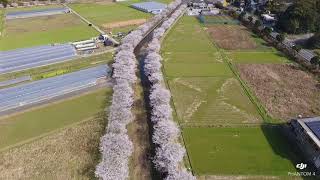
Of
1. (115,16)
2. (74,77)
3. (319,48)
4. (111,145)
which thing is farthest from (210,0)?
(111,145)

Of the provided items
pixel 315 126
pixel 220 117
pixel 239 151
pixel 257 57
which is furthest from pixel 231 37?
pixel 239 151

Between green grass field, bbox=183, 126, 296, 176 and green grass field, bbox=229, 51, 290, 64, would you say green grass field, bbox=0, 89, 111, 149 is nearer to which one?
green grass field, bbox=183, 126, 296, 176

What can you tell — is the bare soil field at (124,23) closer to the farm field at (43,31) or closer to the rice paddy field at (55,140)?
the farm field at (43,31)

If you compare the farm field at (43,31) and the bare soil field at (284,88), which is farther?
the farm field at (43,31)

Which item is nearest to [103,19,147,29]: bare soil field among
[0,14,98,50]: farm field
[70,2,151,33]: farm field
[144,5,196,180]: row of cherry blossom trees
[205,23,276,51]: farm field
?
[70,2,151,33]: farm field

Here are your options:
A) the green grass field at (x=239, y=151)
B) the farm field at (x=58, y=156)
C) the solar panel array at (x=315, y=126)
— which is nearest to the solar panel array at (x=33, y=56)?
the farm field at (x=58, y=156)

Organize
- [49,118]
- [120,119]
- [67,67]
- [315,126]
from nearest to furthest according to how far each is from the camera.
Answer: [315,126], [120,119], [49,118], [67,67]

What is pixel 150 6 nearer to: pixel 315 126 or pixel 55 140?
pixel 55 140

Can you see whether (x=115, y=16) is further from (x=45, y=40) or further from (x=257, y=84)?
(x=257, y=84)
